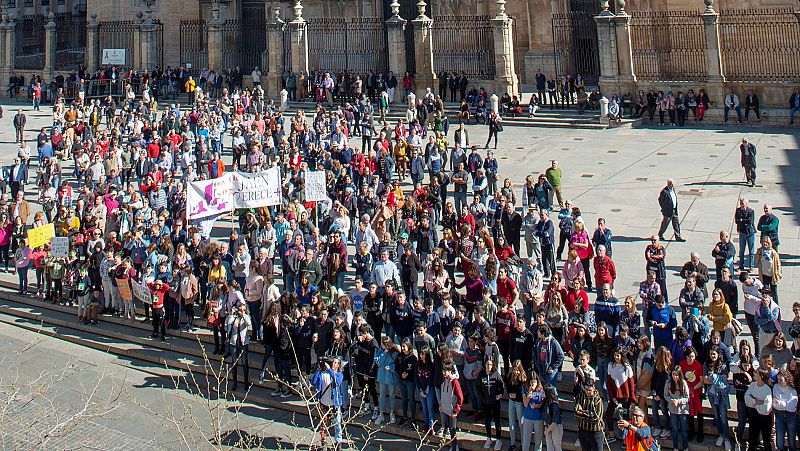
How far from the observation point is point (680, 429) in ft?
38.2

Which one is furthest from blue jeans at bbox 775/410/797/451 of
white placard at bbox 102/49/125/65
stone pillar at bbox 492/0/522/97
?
white placard at bbox 102/49/125/65

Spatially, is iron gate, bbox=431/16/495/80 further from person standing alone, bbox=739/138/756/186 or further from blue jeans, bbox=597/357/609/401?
blue jeans, bbox=597/357/609/401

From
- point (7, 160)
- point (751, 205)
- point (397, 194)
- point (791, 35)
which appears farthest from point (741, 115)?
point (7, 160)

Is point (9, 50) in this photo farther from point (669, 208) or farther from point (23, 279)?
point (669, 208)

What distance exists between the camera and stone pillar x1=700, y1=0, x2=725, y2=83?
34.0 metres

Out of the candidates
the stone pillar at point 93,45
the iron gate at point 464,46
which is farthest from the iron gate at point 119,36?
the iron gate at point 464,46

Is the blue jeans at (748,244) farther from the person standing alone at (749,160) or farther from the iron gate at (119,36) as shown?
the iron gate at (119,36)

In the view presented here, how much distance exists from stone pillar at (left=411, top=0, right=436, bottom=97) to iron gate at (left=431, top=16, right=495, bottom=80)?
3.83ft

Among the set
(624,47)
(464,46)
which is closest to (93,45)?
(464,46)

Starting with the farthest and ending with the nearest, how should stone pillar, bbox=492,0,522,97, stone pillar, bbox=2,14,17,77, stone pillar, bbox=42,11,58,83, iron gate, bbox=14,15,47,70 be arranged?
1. iron gate, bbox=14,15,47,70
2. stone pillar, bbox=2,14,17,77
3. stone pillar, bbox=42,11,58,83
4. stone pillar, bbox=492,0,522,97

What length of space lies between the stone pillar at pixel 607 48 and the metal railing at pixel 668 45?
1.33 meters

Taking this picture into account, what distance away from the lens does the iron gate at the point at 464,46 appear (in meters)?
40.2

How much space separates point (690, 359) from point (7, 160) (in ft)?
92.6

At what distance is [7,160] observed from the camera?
32.1m
